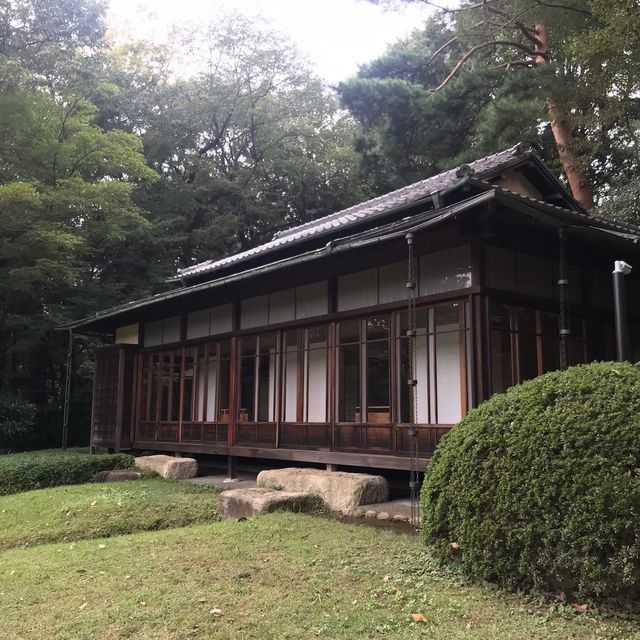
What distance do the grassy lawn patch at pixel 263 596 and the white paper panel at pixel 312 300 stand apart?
4769 mm

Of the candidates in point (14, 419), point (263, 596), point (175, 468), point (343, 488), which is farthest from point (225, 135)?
point (263, 596)

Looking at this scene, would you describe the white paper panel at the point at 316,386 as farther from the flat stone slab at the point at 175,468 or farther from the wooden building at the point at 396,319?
the flat stone slab at the point at 175,468

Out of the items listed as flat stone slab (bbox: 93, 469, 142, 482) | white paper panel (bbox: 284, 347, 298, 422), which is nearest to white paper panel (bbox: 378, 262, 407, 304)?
white paper panel (bbox: 284, 347, 298, 422)

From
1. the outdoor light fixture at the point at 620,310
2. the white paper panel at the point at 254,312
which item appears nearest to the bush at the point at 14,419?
the white paper panel at the point at 254,312

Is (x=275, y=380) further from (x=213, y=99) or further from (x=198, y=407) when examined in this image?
(x=213, y=99)

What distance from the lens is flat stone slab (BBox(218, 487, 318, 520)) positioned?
7.76 metres

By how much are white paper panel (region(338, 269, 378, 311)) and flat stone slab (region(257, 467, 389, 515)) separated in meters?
2.70

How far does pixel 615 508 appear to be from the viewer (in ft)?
12.7

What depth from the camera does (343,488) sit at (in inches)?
327

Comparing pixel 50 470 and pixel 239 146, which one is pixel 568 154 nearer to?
pixel 50 470

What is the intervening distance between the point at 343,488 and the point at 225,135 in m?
25.9

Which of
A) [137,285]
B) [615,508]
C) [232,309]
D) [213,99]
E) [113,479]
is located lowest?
[113,479]

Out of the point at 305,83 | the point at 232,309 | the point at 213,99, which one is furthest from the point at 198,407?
the point at 305,83

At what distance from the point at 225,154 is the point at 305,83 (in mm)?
5437
